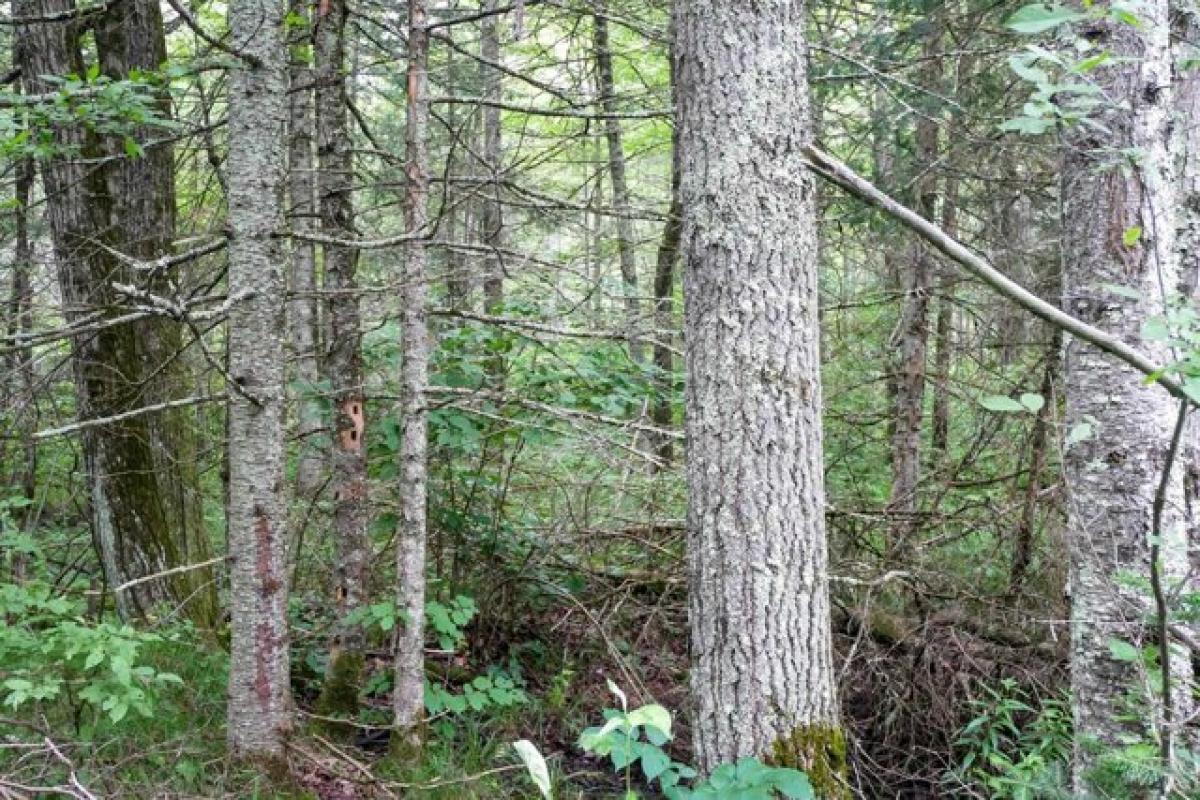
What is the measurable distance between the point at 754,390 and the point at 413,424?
2.12 meters

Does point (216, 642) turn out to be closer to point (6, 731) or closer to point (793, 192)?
point (6, 731)

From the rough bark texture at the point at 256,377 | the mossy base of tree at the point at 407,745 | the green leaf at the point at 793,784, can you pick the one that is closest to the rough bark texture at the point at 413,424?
the mossy base of tree at the point at 407,745

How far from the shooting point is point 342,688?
4.61 m

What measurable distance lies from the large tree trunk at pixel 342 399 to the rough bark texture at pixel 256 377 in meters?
0.92

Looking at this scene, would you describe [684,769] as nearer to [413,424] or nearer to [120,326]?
[413,424]

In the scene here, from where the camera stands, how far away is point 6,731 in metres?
3.88

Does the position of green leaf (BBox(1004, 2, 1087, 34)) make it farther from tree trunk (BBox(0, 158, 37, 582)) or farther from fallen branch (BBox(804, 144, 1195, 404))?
tree trunk (BBox(0, 158, 37, 582))

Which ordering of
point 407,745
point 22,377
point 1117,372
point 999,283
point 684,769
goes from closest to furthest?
point 999,283
point 684,769
point 1117,372
point 407,745
point 22,377

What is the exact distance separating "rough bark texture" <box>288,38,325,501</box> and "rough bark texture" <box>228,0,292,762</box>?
0.97 ft

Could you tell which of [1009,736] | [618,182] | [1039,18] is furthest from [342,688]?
[618,182]

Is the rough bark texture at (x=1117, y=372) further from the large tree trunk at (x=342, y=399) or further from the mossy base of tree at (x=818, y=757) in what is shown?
the large tree trunk at (x=342, y=399)

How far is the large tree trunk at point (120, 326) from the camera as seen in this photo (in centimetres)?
517

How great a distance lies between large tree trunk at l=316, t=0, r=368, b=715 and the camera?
179 inches

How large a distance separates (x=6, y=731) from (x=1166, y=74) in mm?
5456
